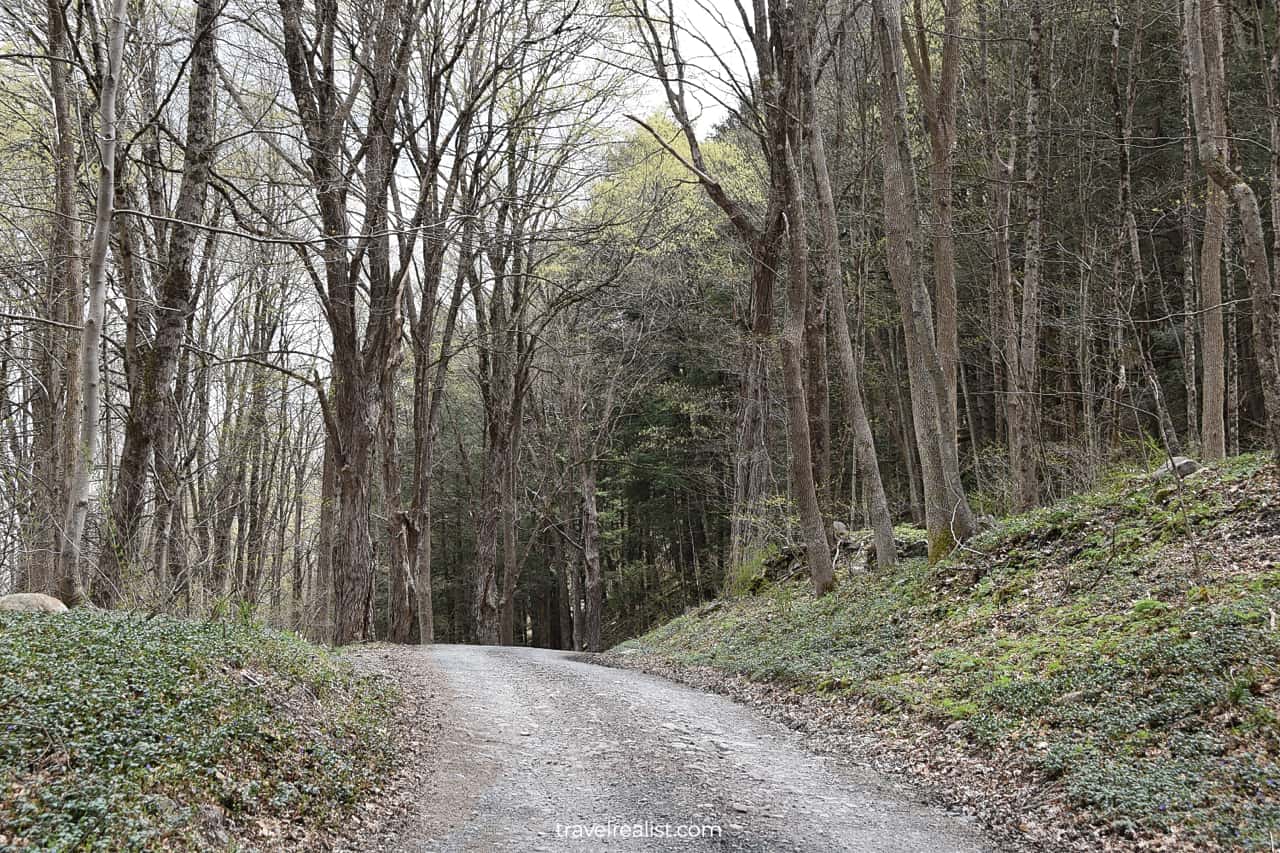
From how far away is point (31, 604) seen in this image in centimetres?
643

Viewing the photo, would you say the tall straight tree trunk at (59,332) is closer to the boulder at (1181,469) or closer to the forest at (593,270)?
the forest at (593,270)

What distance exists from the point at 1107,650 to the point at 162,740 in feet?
20.0

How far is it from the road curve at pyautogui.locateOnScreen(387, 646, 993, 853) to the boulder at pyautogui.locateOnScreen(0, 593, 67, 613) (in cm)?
335

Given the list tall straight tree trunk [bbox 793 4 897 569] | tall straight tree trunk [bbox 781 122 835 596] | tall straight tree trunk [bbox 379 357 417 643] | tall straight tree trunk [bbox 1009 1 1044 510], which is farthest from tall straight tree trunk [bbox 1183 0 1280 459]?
tall straight tree trunk [bbox 379 357 417 643]

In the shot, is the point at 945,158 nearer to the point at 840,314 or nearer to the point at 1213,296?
the point at 840,314

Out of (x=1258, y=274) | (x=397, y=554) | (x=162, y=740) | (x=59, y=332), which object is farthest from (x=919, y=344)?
(x=59, y=332)

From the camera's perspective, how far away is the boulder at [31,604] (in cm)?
635

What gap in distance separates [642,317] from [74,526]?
17.5 m

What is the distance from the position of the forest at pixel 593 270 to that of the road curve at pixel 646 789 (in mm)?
3238

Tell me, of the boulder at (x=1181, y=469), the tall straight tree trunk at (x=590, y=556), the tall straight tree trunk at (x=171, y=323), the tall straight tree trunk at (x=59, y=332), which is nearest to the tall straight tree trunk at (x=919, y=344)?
the boulder at (x=1181, y=469)

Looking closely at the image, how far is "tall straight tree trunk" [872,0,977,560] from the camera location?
10500 millimetres

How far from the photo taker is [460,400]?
1245 inches

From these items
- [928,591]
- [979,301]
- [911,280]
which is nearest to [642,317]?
[979,301]

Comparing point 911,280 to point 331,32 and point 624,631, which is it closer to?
point 331,32
